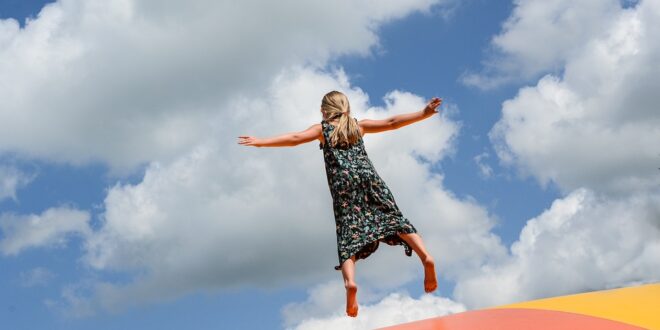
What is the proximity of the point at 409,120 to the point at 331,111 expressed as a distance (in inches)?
24.7

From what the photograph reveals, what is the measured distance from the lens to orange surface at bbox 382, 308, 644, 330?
4.48 meters

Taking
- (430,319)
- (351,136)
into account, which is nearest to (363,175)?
(351,136)

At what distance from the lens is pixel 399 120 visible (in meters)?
5.60

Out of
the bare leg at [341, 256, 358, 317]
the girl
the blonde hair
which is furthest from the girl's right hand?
the bare leg at [341, 256, 358, 317]

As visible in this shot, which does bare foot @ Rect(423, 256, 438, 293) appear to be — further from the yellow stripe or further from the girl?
the yellow stripe

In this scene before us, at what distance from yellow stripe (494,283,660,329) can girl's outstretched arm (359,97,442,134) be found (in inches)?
65.8

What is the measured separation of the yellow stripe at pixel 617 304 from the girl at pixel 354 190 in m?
1.01

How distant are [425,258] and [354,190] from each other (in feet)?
2.37

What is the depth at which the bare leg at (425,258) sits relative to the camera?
5.07m

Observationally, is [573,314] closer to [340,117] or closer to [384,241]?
[384,241]

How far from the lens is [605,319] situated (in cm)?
464

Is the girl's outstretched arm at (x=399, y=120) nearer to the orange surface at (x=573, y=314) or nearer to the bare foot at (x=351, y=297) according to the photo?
the bare foot at (x=351, y=297)

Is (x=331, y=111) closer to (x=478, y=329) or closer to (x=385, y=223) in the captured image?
(x=385, y=223)

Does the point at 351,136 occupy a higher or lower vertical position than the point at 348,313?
higher
